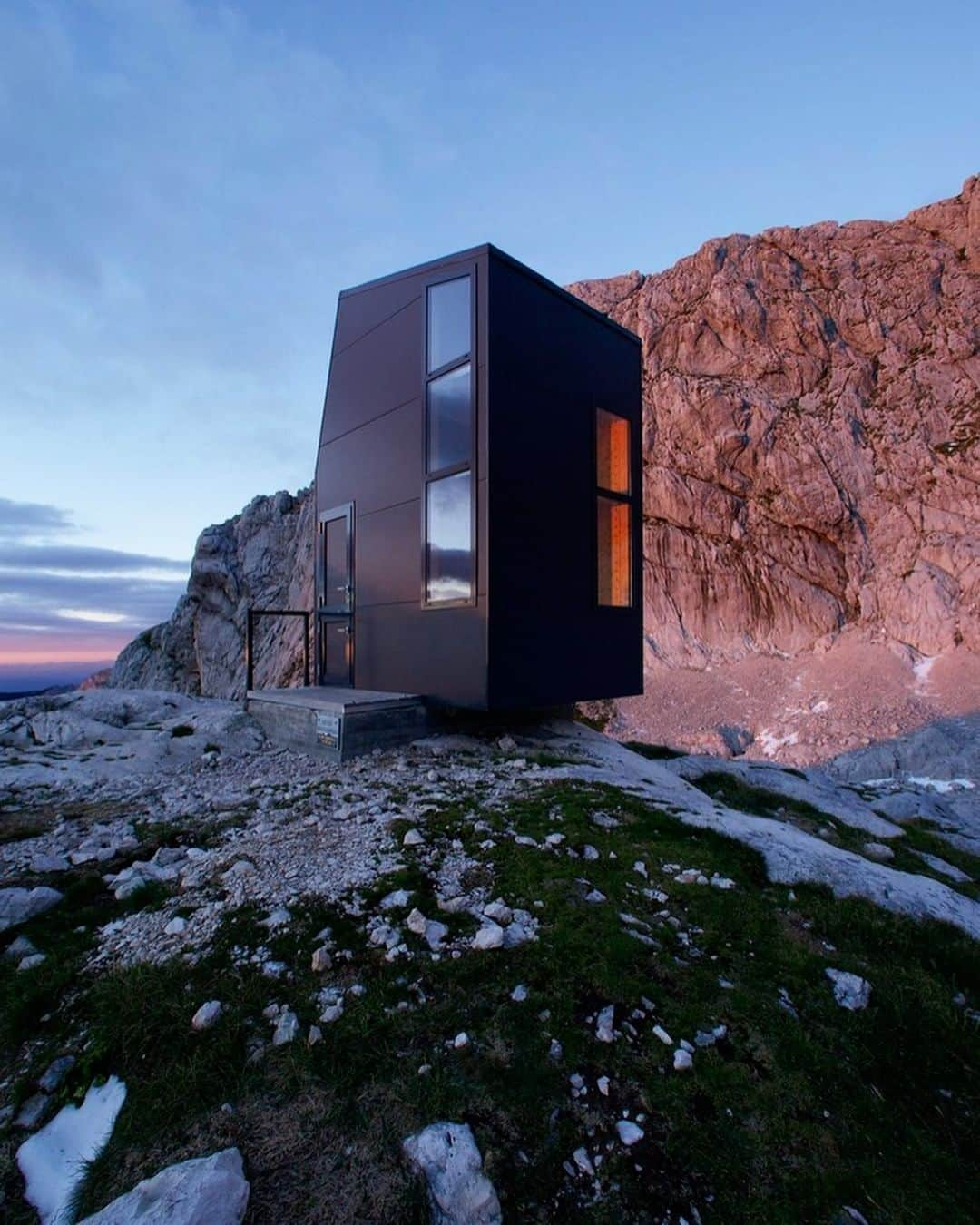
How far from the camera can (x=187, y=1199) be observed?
6.09 feet

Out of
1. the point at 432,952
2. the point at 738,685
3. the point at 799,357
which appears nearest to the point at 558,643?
the point at 432,952

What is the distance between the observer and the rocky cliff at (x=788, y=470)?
103ft

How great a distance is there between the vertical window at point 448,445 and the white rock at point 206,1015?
6.12 m

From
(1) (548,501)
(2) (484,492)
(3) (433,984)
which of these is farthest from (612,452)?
(3) (433,984)

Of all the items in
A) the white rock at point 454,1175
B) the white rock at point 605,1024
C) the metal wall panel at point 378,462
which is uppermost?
the metal wall panel at point 378,462

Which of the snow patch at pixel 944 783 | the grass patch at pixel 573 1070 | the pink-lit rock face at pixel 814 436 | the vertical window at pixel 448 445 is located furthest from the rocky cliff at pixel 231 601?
the grass patch at pixel 573 1070

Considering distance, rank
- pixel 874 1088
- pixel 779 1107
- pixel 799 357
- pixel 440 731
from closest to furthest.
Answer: pixel 779 1107 < pixel 874 1088 < pixel 440 731 < pixel 799 357

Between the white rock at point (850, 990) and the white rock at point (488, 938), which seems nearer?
the white rock at point (850, 990)

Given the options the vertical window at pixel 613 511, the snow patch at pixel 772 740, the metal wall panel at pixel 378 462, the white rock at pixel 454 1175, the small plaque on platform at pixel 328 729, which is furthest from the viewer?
the snow patch at pixel 772 740

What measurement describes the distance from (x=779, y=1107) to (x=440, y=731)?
7022 millimetres

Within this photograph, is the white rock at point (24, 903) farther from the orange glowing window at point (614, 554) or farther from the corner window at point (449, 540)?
the orange glowing window at point (614, 554)

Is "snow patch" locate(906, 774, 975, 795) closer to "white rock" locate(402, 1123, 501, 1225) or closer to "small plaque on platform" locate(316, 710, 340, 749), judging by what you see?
"small plaque on platform" locate(316, 710, 340, 749)

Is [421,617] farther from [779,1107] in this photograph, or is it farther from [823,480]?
[823,480]

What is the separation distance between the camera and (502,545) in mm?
8391
